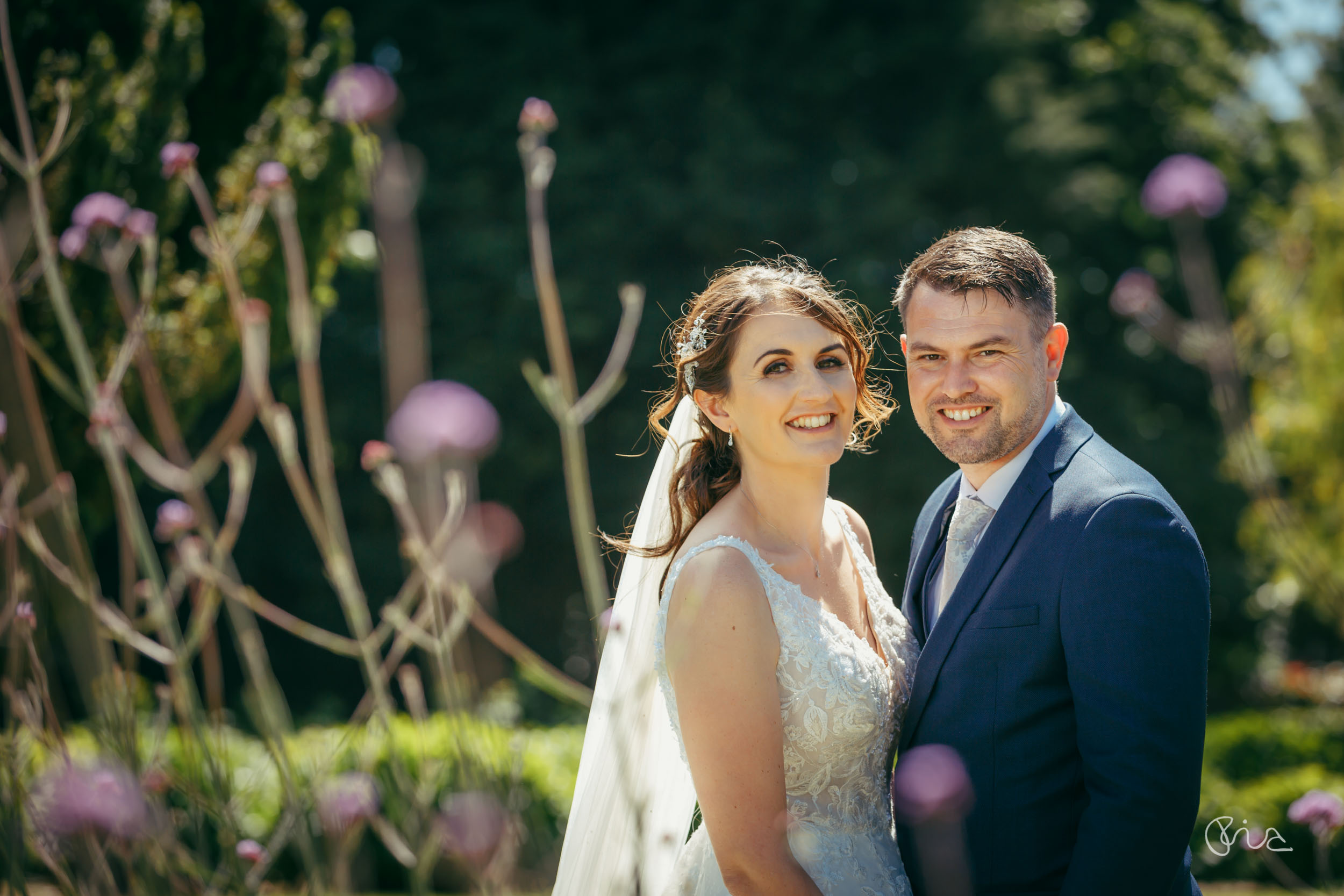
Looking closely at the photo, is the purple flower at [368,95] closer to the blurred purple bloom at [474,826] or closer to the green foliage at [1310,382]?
the blurred purple bloom at [474,826]

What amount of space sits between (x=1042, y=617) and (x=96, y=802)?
75.9 inches

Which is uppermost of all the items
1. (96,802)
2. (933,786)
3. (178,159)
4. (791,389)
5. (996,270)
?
(178,159)

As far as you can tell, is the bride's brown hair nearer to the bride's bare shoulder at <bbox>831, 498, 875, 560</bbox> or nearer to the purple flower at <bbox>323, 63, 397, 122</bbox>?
the bride's bare shoulder at <bbox>831, 498, 875, 560</bbox>

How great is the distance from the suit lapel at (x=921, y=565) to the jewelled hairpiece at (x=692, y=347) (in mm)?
865

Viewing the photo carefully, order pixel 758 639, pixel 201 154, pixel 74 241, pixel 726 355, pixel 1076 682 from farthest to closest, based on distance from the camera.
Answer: pixel 201 154 → pixel 726 355 → pixel 758 639 → pixel 1076 682 → pixel 74 241

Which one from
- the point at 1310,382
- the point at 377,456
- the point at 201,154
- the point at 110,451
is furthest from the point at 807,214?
the point at 110,451

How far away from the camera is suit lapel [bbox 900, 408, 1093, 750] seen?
250 cm

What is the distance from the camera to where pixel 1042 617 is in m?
2.36

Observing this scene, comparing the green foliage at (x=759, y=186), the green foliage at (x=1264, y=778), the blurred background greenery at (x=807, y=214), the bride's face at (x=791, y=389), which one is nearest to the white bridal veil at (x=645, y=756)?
the bride's face at (x=791, y=389)

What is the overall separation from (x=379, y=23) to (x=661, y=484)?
1521cm

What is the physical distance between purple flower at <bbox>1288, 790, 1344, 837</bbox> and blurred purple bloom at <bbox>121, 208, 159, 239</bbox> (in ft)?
→ 9.11

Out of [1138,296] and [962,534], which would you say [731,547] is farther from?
[1138,296]

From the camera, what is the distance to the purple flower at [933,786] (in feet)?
5.85

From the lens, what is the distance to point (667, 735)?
319 centimetres
